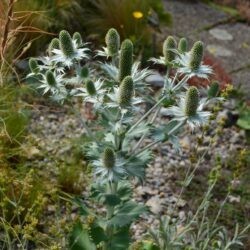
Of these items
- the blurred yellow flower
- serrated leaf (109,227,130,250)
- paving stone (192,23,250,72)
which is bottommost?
paving stone (192,23,250,72)

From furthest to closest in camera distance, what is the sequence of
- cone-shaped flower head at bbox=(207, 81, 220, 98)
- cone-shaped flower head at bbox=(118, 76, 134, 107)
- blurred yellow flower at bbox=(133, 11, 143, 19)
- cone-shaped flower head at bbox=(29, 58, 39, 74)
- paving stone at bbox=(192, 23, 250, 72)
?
1. paving stone at bbox=(192, 23, 250, 72)
2. blurred yellow flower at bbox=(133, 11, 143, 19)
3. cone-shaped flower head at bbox=(29, 58, 39, 74)
4. cone-shaped flower head at bbox=(207, 81, 220, 98)
5. cone-shaped flower head at bbox=(118, 76, 134, 107)

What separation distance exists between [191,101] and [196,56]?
168mm

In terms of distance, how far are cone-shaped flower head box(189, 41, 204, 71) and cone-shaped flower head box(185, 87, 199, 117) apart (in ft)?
0.40

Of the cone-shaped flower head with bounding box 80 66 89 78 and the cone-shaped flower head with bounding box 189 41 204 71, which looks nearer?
the cone-shaped flower head with bounding box 189 41 204 71

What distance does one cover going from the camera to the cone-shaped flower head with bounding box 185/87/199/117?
86.3 inches

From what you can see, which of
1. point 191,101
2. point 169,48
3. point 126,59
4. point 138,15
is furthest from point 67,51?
point 138,15

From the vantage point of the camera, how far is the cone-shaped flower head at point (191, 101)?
7.19 ft

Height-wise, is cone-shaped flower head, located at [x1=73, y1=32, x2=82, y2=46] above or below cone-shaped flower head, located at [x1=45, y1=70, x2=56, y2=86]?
above

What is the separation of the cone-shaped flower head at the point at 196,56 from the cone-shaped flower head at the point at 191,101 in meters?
0.12

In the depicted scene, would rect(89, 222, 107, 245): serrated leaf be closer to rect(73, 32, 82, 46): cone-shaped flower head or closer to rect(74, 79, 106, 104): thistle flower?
rect(74, 79, 106, 104): thistle flower

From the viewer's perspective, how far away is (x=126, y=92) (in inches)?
85.0

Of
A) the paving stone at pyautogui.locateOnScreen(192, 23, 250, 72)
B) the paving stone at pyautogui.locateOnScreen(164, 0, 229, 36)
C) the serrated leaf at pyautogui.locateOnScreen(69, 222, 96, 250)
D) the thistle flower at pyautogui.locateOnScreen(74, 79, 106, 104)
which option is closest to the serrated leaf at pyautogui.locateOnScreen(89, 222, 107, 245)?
the serrated leaf at pyautogui.locateOnScreen(69, 222, 96, 250)

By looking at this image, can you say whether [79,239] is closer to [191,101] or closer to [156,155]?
[191,101]

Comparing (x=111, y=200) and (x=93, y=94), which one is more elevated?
(x=93, y=94)
